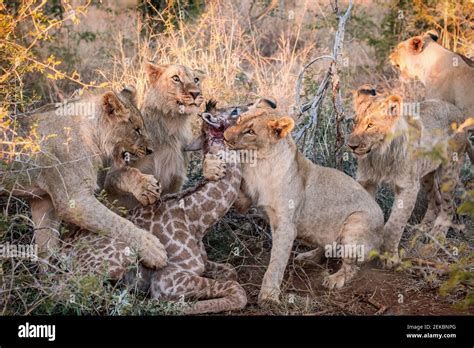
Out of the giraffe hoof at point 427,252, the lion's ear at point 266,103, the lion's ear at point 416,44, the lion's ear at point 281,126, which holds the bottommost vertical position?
the giraffe hoof at point 427,252

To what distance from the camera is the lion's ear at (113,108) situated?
7152 mm

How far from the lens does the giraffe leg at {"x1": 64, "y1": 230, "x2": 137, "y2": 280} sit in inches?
259

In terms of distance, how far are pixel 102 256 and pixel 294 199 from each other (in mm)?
1776

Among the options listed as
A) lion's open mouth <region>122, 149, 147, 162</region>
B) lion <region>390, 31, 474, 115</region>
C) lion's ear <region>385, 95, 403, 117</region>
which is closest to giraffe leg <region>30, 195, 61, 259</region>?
lion's open mouth <region>122, 149, 147, 162</region>

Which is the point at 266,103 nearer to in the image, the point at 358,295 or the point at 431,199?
the point at 358,295

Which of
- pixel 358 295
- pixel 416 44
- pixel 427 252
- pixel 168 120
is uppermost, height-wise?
pixel 416 44

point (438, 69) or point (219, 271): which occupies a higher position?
point (438, 69)

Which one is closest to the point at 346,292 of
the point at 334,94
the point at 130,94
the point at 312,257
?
the point at 312,257

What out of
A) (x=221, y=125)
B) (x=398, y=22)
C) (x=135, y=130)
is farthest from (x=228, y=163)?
(x=398, y=22)

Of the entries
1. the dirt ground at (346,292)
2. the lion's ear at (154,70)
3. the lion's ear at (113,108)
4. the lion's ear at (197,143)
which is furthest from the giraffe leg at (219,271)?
the lion's ear at (154,70)

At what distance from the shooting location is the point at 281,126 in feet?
23.6

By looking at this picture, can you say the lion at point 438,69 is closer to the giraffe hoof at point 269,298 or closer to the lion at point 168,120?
the lion at point 168,120

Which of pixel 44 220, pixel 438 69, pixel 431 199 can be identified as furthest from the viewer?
pixel 438 69

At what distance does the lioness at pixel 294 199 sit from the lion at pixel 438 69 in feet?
7.95
